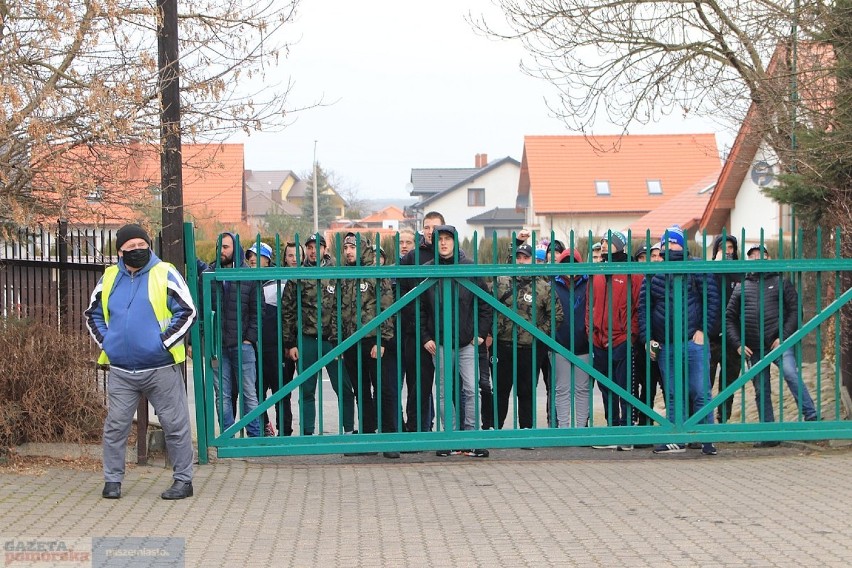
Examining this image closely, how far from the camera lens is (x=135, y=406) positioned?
794cm

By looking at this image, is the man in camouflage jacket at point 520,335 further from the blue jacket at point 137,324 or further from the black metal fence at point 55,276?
the black metal fence at point 55,276

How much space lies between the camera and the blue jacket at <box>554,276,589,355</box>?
32.2 ft

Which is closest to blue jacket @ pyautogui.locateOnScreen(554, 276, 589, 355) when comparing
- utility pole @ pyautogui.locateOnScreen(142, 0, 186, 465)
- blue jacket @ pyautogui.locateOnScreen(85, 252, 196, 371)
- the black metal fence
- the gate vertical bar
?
utility pole @ pyautogui.locateOnScreen(142, 0, 186, 465)

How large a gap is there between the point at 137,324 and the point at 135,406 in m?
0.60

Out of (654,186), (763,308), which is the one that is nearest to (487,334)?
A: (763,308)

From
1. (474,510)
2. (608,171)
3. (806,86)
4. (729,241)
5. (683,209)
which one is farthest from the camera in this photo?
(608,171)

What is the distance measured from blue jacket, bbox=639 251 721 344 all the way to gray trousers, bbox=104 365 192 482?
3736 mm

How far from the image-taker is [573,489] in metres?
8.28

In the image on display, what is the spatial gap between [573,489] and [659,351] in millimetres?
1875

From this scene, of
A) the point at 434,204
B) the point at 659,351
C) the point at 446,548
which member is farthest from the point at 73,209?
the point at 434,204

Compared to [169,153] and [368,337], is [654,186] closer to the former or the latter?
[368,337]

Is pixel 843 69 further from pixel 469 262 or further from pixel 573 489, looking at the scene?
pixel 573 489

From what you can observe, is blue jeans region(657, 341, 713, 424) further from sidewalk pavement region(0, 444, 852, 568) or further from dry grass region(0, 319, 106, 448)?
dry grass region(0, 319, 106, 448)

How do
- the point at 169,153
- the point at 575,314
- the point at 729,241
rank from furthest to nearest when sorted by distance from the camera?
the point at 729,241, the point at 575,314, the point at 169,153
